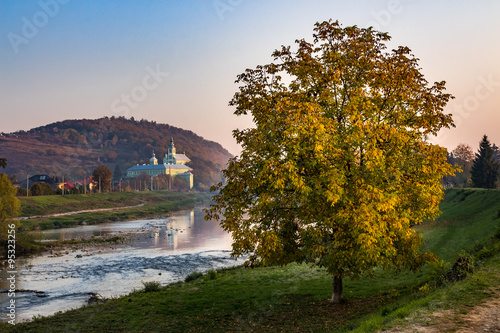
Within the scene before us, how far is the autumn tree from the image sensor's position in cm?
Result: 1452

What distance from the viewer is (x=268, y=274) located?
27.5m

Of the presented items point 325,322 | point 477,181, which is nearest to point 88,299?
point 325,322

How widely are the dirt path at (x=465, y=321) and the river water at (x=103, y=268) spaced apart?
1944 cm

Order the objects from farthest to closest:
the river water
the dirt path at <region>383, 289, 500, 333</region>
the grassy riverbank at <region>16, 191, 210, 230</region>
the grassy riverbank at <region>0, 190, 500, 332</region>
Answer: the grassy riverbank at <region>16, 191, 210, 230</region>
the river water
the grassy riverbank at <region>0, 190, 500, 332</region>
the dirt path at <region>383, 289, 500, 333</region>

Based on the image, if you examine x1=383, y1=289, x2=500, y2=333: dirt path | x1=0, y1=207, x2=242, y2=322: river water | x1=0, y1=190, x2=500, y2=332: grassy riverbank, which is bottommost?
x1=0, y1=207, x2=242, y2=322: river water

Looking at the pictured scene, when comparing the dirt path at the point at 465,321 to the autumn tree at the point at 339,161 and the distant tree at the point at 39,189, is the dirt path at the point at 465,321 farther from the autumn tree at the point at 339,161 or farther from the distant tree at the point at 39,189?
the distant tree at the point at 39,189

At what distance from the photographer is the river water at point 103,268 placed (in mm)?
26359

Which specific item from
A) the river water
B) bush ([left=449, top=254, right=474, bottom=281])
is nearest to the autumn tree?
bush ([left=449, top=254, right=474, bottom=281])

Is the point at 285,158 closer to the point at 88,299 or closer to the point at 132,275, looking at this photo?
the point at 88,299

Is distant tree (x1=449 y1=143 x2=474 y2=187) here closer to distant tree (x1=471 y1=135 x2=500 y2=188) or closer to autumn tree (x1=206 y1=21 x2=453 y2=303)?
distant tree (x1=471 y1=135 x2=500 y2=188)

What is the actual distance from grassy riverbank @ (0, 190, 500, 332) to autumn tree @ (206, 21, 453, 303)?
5.25 feet

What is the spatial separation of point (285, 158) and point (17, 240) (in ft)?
138

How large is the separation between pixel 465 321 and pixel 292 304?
940 centimetres

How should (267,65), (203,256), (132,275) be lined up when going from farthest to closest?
(203,256) → (132,275) → (267,65)
